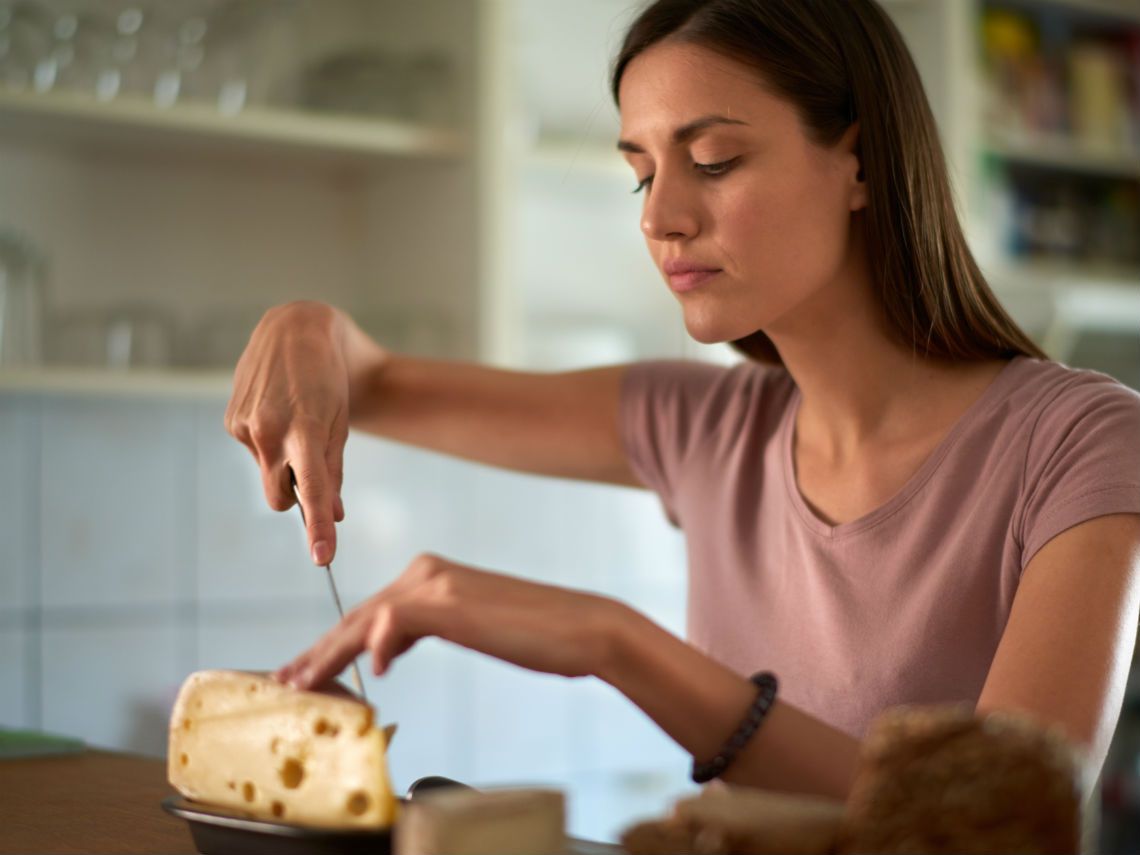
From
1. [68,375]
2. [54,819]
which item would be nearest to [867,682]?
[54,819]

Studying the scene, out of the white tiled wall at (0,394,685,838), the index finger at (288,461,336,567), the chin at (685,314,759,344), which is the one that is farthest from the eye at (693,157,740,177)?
the white tiled wall at (0,394,685,838)

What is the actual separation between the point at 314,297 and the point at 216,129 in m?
0.43

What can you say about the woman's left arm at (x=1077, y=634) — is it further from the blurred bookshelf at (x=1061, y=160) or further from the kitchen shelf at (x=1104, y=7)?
the kitchen shelf at (x=1104, y=7)

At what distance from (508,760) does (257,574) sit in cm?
57

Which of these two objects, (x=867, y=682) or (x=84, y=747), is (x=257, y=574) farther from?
(x=867, y=682)

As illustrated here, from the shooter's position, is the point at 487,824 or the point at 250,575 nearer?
the point at 487,824

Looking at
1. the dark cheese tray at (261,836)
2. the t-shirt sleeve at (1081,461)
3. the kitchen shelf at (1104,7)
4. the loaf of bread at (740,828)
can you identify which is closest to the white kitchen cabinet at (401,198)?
the kitchen shelf at (1104,7)

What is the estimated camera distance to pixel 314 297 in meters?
2.39

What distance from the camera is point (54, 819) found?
947mm

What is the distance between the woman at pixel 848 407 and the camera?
3.37ft

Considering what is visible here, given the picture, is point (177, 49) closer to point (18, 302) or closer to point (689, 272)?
point (18, 302)

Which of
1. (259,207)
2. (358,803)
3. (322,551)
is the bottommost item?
(358,803)

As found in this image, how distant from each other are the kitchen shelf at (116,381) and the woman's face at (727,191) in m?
0.91

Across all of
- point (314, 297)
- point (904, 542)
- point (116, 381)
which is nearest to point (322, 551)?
point (904, 542)
